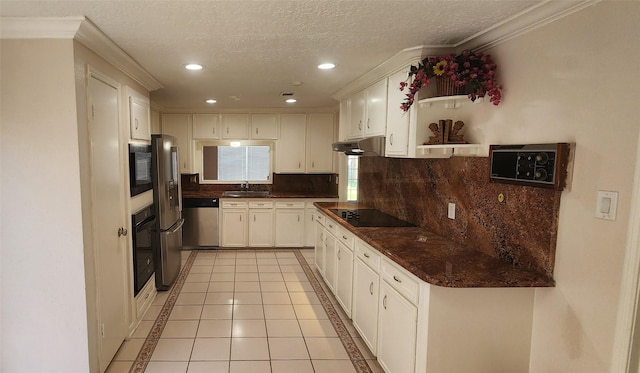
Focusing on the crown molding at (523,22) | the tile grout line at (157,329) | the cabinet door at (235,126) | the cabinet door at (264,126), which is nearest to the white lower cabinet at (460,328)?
the crown molding at (523,22)

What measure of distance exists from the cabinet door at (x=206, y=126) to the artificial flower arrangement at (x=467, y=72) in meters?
4.02

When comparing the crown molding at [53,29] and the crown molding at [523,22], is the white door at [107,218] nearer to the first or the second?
the crown molding at [53,29]

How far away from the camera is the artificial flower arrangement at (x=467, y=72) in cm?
205

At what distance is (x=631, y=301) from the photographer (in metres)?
1.36

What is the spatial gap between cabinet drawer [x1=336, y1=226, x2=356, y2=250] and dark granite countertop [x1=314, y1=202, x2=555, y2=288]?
21cm

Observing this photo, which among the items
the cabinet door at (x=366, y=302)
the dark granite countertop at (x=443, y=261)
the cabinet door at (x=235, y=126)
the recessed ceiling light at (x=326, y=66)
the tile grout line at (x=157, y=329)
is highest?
the recessed ceiling light at (x=326, y=66)

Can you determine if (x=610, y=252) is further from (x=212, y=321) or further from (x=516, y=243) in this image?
(x=212, y=321)

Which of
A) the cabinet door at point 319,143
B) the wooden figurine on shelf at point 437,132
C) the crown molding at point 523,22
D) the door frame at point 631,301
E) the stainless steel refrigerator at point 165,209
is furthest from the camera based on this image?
the cabinet door at point 319,143

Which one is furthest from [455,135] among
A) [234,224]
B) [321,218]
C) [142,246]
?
[234,224]

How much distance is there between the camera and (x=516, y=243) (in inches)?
76.7

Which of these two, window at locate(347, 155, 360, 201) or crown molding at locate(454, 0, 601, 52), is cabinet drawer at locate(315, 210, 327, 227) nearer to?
window at locate(347, 155, 360, 201)

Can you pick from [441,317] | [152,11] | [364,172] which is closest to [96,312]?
[152,11]

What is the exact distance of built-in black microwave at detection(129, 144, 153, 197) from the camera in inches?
114

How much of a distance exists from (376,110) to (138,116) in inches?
83.6
